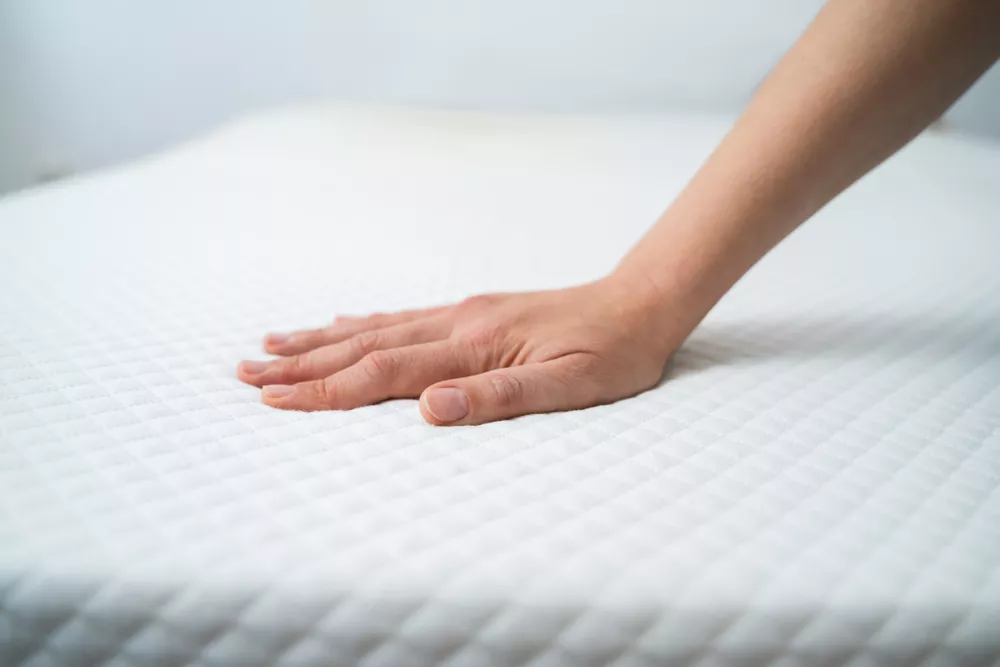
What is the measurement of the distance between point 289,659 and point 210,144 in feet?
4.20

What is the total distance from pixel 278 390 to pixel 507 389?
0.55 ft

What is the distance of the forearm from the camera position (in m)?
0.61

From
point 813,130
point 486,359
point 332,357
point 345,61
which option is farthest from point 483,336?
point 345,61

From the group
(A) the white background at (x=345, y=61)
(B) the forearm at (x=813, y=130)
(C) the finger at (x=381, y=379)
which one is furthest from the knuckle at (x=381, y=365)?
(A) the white background at (x=345, y=61)

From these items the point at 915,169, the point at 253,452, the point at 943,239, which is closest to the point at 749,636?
the point at 253,452

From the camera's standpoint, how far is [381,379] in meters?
0.59

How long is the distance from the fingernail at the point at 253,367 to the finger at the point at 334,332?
5 cm

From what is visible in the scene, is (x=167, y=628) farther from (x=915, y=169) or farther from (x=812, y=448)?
(x=915, y=169)

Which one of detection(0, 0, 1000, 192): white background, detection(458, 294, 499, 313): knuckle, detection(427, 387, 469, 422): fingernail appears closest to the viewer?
detection(427, 387, 469, 422): fingernail

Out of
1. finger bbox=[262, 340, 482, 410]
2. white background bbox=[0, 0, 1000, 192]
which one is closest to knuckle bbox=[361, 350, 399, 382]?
finger bbox=[262, 340, 482, 410]

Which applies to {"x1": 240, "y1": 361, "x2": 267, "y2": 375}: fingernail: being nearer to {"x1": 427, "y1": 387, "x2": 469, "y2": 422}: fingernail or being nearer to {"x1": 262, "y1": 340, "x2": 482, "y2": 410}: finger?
{"x1": 262, "y1": 340, "x2": 482, "y2": 410}: finger

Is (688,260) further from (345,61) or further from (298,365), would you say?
(345,61)

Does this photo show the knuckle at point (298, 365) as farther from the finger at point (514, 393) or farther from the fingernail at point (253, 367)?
the finger at point (514, 393)

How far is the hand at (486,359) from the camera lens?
57 cm
